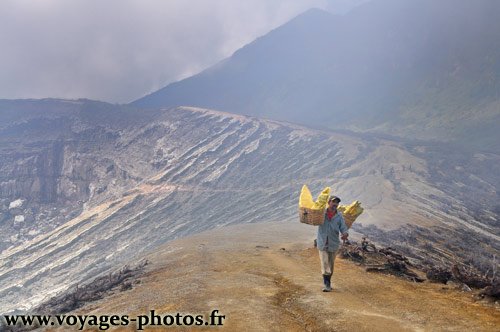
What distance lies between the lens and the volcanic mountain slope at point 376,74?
87.9 meters

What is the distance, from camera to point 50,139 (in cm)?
6894

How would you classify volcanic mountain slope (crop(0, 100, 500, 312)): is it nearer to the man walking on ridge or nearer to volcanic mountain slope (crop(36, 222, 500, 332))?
volcanic mountain slope (crop(36, 222, 500, 332))

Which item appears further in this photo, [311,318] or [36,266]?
[36,266]

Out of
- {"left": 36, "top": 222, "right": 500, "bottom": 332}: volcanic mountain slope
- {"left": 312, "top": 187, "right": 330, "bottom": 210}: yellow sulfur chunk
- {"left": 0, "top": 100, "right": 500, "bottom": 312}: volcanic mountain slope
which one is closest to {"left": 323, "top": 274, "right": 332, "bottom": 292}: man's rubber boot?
{"left": 36, "top": 222, "right": 500, "bottom": 332}: volcanic mountain slope

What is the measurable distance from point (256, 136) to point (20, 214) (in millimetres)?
45236

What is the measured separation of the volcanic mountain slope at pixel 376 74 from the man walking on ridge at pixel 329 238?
76.8 m

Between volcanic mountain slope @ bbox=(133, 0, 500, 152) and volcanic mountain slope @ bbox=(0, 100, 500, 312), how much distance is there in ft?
132

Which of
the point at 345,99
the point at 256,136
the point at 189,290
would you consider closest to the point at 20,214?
the point at 256,136

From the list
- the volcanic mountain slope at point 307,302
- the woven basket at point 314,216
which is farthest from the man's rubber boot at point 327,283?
the woven basket at point 314,216

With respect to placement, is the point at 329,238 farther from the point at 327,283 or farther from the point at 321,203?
the point at 327,283

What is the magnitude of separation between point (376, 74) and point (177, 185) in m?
113

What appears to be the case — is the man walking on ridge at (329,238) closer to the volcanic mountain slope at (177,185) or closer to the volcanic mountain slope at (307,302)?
Answer: the volcanic mountain slope at (307,302)

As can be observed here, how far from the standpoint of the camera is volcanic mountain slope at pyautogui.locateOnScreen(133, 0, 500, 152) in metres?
87.9

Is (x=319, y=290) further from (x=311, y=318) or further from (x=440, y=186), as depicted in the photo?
(x=440, y=186)
